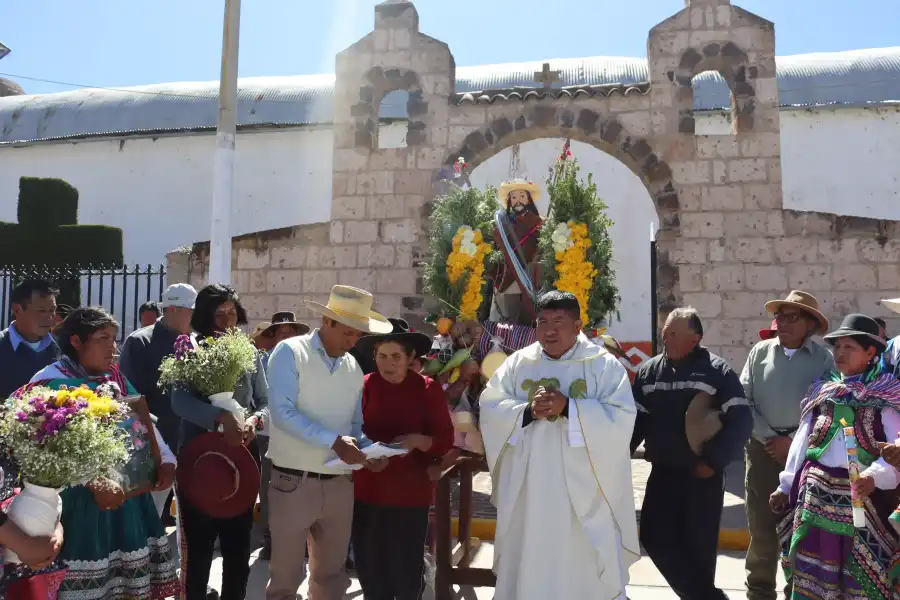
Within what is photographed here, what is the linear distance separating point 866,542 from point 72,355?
4.03 meters

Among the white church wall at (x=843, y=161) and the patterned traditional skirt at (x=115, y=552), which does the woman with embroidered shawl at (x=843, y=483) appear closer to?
the patterned traditional skirt at (x=115, y=552)

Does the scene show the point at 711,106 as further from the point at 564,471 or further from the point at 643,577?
the point at 564,471

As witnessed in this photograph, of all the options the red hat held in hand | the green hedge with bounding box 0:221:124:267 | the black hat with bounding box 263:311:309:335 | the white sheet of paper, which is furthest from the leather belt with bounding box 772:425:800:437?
the green hedge with bounding box 0:221:124:267

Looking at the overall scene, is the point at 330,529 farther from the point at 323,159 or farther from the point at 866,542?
the point at 323,159

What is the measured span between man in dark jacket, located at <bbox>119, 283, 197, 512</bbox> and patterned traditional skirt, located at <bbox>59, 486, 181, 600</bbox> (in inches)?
53.7

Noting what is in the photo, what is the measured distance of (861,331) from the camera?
13.1 feet

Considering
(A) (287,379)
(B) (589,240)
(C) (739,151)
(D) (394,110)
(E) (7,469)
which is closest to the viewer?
(E) (7,469)

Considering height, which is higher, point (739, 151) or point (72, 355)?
point (739, 151)

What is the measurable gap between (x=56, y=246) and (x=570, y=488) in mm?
14279

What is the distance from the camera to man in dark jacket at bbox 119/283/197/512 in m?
4.82

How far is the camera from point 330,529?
3.94m

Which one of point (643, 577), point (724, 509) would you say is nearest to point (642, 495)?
point (724, 509)

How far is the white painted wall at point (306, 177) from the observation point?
16.0 m

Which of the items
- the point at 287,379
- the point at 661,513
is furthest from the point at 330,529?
the point at 661,513
